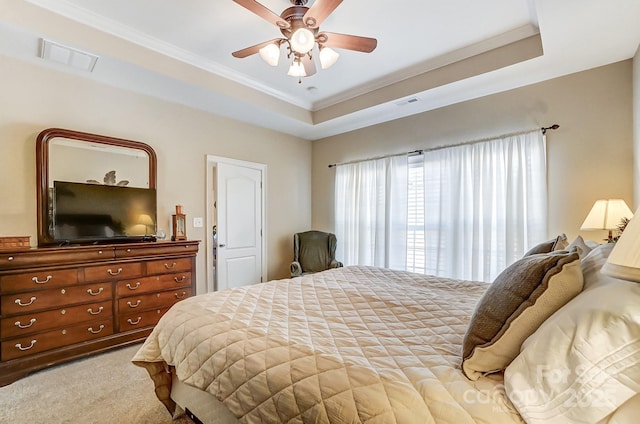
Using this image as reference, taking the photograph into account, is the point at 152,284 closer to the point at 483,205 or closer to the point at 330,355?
the point at 330,355

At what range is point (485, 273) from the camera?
3.34 meters

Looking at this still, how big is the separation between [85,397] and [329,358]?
2.09 meters

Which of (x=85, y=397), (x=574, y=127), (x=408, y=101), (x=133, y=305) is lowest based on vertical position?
(x=85, y=397)

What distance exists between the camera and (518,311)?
1038 millimetres

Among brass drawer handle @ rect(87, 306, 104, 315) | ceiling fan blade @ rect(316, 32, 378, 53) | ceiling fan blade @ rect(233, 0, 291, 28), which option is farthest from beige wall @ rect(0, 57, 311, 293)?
ceiling fan blade @ rect(316, 32, 378, 53)

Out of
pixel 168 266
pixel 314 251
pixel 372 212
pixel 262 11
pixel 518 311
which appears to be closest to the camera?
pixel 518 311

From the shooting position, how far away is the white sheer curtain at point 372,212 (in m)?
4.18

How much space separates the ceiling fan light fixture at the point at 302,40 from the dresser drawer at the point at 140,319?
2783 mm

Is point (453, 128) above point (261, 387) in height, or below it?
above

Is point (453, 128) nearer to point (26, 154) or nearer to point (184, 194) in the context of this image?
point (184, 194)

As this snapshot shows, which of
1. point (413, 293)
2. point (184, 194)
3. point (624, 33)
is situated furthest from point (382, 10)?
point (184, 194)

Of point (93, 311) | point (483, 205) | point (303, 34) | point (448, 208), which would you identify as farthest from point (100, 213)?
point (483, 205)

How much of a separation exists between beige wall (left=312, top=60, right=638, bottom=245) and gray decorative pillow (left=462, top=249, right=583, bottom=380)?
2442mm

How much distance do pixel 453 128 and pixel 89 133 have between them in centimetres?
402
